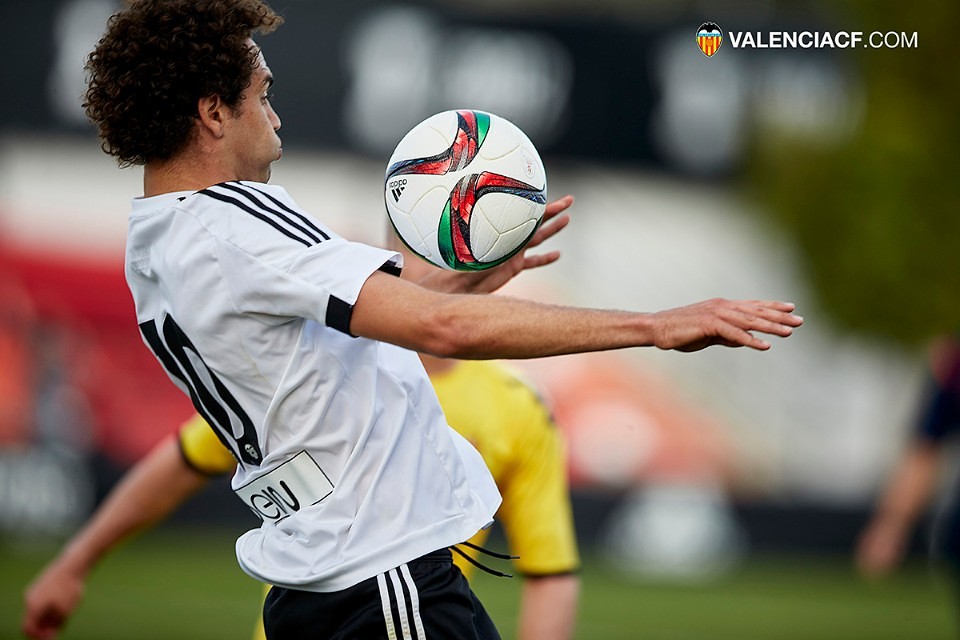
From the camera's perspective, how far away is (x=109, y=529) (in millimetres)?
4324

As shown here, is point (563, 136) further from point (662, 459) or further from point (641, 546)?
point (641, 546)

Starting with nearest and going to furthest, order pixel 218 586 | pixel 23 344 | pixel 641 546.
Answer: pixel 218 586
pixel 23 344
pixel 641 546

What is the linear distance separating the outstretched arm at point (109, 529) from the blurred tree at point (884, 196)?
15.9m

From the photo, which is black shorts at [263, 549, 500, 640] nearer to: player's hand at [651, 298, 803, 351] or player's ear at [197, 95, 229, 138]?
player's hand at [651, 298, 803, 351]

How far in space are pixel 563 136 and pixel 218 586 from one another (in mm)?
8932

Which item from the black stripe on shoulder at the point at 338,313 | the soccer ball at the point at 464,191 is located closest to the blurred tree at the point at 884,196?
the soccer ball at the point at 464,191

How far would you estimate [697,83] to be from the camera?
62.4ft

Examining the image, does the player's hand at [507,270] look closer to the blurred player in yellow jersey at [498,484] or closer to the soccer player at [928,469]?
the blurred player in yellow jersey at [498,484]

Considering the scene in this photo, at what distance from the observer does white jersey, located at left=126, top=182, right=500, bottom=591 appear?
3037 millimetres

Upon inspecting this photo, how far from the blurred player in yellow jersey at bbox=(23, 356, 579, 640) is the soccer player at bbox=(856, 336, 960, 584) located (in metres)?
3.87

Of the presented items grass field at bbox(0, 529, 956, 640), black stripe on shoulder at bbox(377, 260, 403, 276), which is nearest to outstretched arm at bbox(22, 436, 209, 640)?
black stripe on shoulder at bbox(377, 260, 403, 276)

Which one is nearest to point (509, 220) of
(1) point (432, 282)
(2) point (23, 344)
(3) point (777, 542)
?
(1) point (432, 282)

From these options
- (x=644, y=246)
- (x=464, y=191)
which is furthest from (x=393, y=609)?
(x=644, y=246)

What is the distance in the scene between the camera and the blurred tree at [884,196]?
18953 mm
